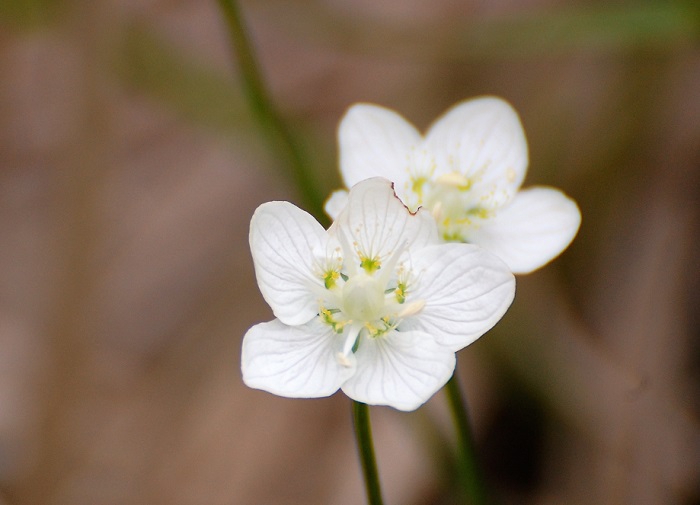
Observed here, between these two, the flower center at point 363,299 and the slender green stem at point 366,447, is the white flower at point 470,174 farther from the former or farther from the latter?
the slender green stem at point 366,447

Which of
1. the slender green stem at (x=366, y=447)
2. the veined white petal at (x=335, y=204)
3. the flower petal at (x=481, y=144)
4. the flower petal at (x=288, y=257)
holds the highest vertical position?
the flower petal at (x=481, y=144)

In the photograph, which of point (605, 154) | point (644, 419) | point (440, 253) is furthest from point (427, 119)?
point (440, 253)

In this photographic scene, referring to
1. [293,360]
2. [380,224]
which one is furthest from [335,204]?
[293,360]

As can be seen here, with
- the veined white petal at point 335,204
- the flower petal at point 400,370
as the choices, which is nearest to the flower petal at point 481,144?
the veined white petal at point 335,204

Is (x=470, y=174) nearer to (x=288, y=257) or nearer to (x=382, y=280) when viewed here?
(x=382, y=280)

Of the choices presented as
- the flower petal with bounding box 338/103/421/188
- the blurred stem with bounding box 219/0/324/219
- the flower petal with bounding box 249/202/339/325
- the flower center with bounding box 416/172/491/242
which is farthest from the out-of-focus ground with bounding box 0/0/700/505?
the flower petal with bounding box 249/202/339/325
